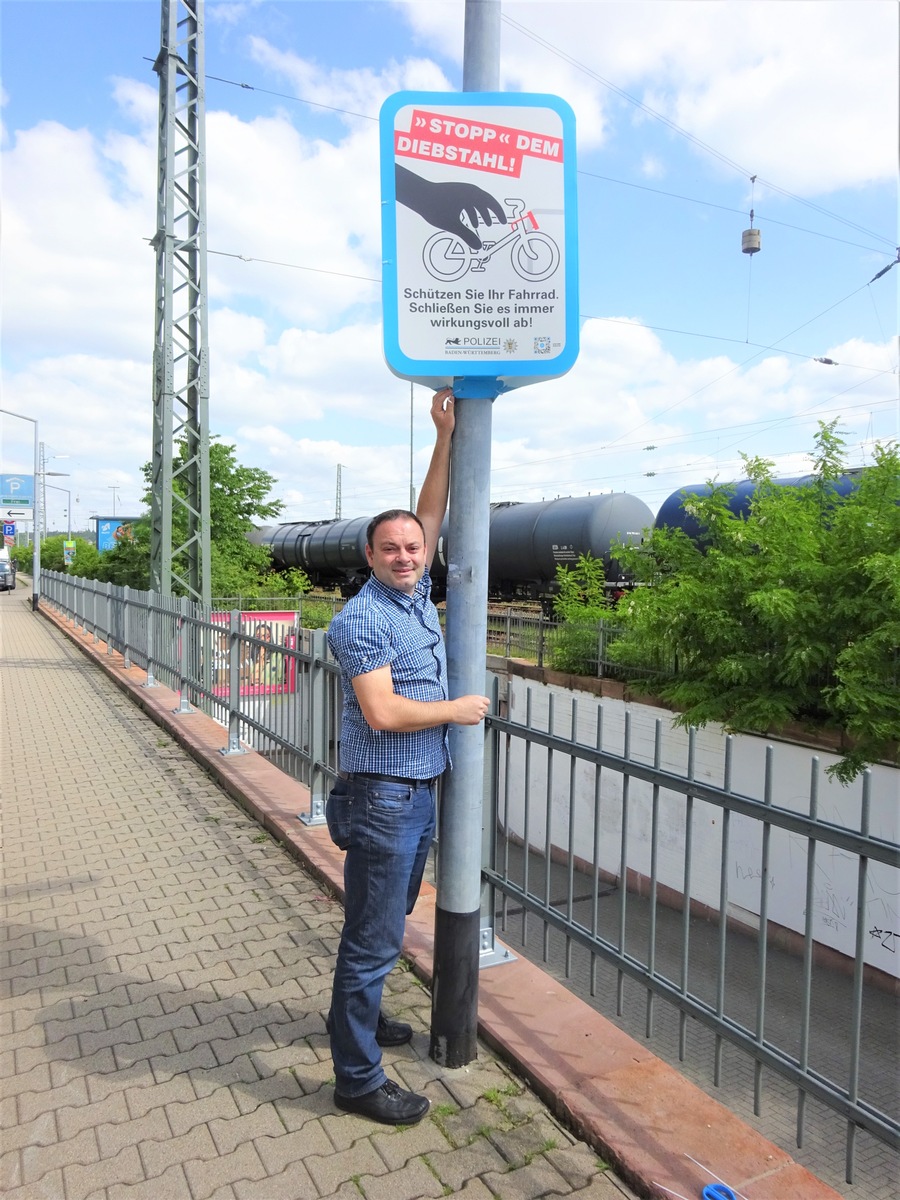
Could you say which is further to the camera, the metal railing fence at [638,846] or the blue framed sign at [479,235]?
the blue framed sign at [479,235]

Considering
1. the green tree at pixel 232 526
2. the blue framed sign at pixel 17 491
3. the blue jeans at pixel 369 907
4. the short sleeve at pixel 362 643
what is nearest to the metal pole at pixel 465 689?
the blue jeans at pixel 369 907

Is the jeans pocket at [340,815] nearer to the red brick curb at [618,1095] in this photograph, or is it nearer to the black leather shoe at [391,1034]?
the black leather shoe at [391,1034]

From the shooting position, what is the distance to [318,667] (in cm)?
545

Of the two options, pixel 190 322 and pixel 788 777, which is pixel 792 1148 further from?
pixel 190 322

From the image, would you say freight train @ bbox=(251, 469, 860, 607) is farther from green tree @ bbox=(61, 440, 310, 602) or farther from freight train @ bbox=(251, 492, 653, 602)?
green tree @ bbox=(61, 440, 310, 602)

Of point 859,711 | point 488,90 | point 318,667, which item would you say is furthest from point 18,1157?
point 859,711

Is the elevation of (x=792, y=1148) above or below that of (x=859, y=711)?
below

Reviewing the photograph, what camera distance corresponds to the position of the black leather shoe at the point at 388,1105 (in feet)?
8.55

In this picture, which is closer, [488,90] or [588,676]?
[488,90]

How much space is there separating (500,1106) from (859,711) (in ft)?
15.9

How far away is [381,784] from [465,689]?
20.5 inches

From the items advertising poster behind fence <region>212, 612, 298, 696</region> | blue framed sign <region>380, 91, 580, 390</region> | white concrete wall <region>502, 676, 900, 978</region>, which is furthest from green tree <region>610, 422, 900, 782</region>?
blue framed sign <region>380, 91, 580, 390</region>

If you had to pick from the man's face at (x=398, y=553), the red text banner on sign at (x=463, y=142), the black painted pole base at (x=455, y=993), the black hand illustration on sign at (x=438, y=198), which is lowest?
the black painted pole base at (x=455, y=993)

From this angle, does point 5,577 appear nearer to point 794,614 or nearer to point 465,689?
point 794,614
